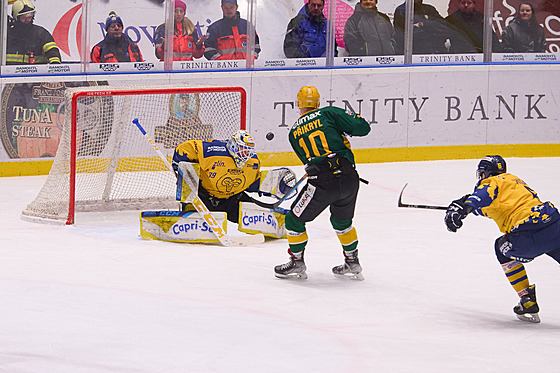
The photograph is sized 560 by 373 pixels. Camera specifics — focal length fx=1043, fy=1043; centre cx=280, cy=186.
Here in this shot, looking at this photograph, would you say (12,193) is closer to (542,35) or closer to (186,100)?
(186,100)

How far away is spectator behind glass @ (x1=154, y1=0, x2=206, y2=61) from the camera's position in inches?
378

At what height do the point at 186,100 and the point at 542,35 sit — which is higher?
the point at 542,35

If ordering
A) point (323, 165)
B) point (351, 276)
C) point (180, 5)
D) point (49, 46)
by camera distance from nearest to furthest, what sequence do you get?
point (323, 165), point (351, 276), point (49, 46), point (180, 5)

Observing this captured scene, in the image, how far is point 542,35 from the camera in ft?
35.8

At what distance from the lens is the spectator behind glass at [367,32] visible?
33.6ft

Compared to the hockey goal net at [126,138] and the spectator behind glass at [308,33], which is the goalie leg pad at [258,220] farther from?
the spectator behind glass at [308,33]

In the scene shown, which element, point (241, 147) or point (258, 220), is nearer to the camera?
point (241, 147)

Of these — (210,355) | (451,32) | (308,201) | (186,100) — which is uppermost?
(451,32)

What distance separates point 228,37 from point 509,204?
215 inches

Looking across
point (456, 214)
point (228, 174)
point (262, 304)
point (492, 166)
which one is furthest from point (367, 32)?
point (456, 214)

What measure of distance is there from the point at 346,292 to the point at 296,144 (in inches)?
34.2

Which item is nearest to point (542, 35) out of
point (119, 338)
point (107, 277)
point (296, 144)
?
point (296, 144)

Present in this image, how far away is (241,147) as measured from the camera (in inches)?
267

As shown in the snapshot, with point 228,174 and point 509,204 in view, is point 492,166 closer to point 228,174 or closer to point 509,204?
point 509,204
